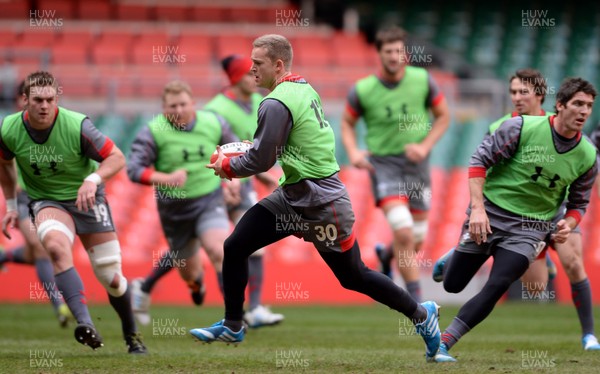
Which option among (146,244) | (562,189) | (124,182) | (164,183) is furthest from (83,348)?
(124,182)

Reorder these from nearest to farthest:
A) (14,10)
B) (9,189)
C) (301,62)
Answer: (9,189) < (301,62) < (14,10)

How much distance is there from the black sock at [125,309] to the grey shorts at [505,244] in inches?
105

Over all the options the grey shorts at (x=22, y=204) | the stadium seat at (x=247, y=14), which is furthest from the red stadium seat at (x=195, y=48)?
the grey shorts at (x=22, y=204)

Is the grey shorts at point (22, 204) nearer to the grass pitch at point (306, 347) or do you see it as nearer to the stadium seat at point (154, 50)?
the grass pitch at point (306, 347)

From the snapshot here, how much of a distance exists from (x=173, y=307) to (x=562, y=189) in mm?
8291

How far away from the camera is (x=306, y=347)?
901 centimetres

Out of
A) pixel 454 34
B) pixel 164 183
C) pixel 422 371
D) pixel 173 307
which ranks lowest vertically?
pixel 173 307

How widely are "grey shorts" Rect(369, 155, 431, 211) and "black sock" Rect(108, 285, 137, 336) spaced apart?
3.46m

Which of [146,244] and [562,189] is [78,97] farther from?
[562,189]

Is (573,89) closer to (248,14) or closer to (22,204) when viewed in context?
(22,204)

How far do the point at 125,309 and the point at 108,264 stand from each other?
465 millimetres

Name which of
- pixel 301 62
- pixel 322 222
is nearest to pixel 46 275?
pixel 322 222

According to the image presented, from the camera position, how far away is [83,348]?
888 centimetres

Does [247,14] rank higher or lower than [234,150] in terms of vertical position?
higher
